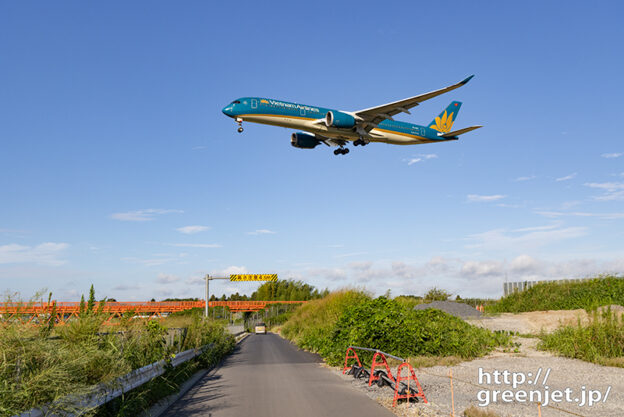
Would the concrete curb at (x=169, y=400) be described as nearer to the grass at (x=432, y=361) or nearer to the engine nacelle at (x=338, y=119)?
the grass at (x=432, y=361)

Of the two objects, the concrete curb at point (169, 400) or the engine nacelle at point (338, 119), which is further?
the engine nacelle at point (338, 119)

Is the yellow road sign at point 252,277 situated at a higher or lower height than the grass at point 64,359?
higher

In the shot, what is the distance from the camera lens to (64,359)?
5.97 meters

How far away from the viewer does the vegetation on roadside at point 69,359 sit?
521 cm

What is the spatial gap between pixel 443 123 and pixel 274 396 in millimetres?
34771

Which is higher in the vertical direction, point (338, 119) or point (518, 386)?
point (338, 119)

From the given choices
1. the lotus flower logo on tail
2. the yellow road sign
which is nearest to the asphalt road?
the lotus flower logo on tail

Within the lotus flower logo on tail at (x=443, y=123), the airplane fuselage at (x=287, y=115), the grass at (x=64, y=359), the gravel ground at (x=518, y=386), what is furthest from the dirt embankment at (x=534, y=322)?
the grass at (x=64, y=359)

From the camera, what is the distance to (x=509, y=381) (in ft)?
40.2

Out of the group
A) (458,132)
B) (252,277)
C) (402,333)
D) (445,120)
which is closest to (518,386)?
(402,333)

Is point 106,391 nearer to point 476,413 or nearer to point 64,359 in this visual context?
point 64,359

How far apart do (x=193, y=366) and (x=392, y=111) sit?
17400 mm

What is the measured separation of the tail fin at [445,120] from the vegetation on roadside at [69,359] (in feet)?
113

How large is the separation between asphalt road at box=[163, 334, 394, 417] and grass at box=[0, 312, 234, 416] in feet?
3.39
